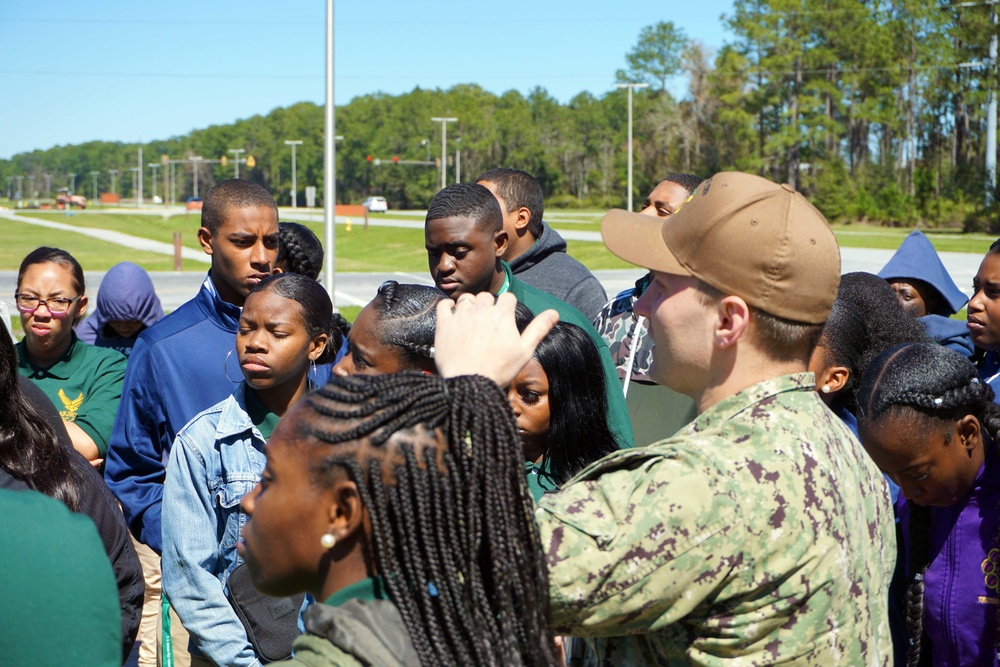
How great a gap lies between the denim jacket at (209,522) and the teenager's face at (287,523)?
64.0 inches

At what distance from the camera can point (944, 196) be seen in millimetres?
54875

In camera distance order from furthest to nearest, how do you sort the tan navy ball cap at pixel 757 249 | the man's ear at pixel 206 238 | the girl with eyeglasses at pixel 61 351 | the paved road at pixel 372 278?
the paved road at pixel 372 278 → the girl with eyeglasses at pixel 61 351 → the man's ear at pixel 206 238 → the tan navy ball cap at pixel 757 249

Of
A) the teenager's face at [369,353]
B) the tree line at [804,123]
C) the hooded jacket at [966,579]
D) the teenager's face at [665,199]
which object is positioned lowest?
the hooded jacket at [966,579]

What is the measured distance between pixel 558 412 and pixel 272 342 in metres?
1.09

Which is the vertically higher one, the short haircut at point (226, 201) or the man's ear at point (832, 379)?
the short haircut at point (226, 201)

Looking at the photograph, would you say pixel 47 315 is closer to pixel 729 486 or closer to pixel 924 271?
pixel 729 486

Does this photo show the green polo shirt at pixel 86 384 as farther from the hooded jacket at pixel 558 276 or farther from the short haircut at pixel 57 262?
the hooded jacket at pixel 558 276

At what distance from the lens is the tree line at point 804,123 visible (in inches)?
2248

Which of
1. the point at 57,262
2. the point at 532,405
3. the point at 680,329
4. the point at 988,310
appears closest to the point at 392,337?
the point at 532,405

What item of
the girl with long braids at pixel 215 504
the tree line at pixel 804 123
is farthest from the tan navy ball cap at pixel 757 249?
the tree line at pixel 804 123

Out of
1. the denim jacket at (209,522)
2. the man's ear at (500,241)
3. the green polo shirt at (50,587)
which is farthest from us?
the man's ear at (500,241)

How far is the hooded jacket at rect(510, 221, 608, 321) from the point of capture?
5.95 m

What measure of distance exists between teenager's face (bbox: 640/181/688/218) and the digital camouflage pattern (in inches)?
34.3

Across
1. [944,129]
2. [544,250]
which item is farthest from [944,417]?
[944,129]
